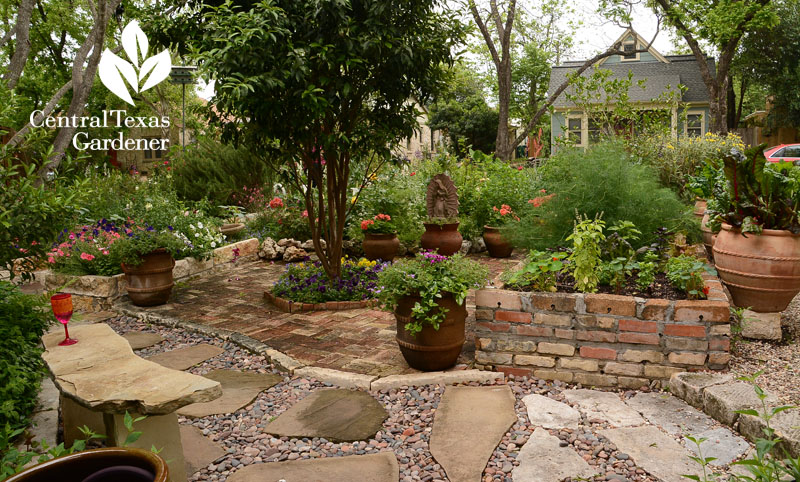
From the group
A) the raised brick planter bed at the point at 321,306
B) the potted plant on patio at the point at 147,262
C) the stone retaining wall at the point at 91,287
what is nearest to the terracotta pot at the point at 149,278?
the potted plant on patio at the point at 147,262

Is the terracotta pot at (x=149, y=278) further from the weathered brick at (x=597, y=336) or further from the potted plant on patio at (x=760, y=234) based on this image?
the potted plant on patio at (x=760, y=234)

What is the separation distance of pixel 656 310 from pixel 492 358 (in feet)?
3.50

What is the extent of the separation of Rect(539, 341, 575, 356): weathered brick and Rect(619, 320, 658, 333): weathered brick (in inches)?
13.3

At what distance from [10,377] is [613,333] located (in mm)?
3195

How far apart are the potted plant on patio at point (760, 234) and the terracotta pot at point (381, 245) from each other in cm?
396

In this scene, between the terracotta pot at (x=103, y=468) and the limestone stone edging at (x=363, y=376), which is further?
the limestone stone edging at (x=363, y=376)

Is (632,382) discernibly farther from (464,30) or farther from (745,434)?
(464,30)

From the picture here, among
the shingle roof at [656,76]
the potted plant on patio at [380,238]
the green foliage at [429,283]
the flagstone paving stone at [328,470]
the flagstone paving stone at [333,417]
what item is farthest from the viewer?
the shingle roof at [656,76]

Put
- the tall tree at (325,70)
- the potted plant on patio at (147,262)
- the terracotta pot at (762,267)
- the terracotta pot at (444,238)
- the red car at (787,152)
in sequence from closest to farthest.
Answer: the terracotta pot at (762,267)
the tall tree at (325,70)
the potted plant on patio at (147,262)
the terracotta pot at (444,238)
the red car at (787,152)

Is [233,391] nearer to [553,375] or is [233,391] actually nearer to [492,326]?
[492,326]

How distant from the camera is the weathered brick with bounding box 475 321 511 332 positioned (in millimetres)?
3445

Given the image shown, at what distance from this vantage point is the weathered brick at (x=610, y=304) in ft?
10.5

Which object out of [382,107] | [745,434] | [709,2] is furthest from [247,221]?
[709,2]

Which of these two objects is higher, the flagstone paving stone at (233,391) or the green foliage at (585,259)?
the green foliage at (585,259)
